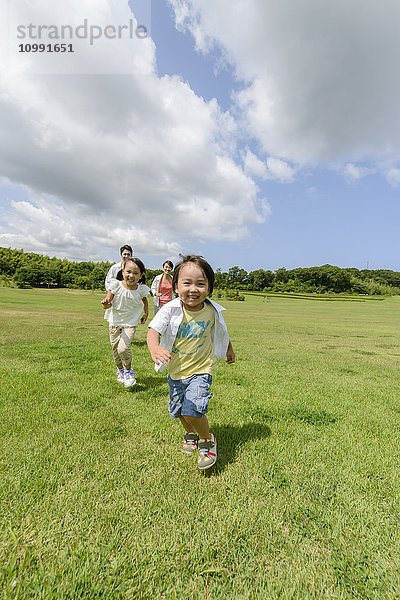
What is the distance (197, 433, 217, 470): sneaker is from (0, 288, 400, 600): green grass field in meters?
0.11

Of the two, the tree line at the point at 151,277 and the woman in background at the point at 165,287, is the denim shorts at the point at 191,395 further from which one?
the tree line at the point at 151,277

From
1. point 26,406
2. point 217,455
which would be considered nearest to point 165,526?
point 217,455

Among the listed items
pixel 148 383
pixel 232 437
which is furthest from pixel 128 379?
pixel 232 437

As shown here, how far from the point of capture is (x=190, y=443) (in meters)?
2.94

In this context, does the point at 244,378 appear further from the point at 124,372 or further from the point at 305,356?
the point at 305,356

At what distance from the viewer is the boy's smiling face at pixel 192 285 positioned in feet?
9.41

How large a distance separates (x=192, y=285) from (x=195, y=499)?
1964mm

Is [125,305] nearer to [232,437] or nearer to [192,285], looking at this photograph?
[192,285]

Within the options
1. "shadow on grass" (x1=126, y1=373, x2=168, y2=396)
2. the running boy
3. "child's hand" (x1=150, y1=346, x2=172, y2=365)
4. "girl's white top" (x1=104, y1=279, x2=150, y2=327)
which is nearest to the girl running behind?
"girl's white top" (x1=104, y1=279, x2=150, y2=327)

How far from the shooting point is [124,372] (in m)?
4.97

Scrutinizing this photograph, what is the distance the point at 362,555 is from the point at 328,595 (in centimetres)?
43

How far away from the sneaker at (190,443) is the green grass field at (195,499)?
0.11m

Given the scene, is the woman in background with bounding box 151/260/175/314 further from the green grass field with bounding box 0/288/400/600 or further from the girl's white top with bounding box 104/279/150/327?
the green grass field with bounding box 0/288/400/600

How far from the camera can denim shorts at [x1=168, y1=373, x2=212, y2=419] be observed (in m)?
2.66
